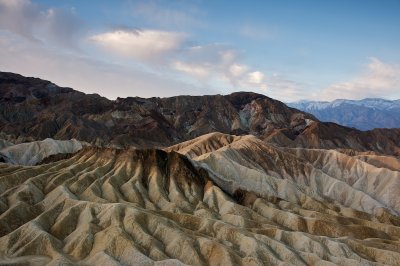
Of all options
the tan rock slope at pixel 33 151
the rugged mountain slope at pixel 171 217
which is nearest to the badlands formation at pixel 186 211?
the rugged mountain slope at pixel 171 217

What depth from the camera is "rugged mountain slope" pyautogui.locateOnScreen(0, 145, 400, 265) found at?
2739 inches

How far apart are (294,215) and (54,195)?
157 ft

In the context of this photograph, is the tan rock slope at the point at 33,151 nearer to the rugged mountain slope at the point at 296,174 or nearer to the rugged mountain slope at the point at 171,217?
the rugged mountain slope at the point at 171,217

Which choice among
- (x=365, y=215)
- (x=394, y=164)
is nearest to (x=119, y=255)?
(x=365, y=215)

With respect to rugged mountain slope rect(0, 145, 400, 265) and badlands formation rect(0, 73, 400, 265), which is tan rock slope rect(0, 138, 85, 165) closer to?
badlands formation rect(0, 73, 400, 265)

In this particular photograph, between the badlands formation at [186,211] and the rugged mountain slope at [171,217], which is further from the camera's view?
the badlands formation at [186,211]

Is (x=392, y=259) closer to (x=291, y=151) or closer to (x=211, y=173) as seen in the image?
(x=211, y=173)

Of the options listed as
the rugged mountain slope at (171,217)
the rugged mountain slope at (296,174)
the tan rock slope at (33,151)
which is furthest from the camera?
the tan rock slope at (33,151)

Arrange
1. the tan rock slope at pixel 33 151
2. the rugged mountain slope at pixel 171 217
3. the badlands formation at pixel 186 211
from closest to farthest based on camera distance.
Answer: the rugged mountain slope at pixel 171 217
the badlands formation at pixel 186 211
the tan rock slope at pixel 33 151

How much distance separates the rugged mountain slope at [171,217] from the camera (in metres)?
69.6

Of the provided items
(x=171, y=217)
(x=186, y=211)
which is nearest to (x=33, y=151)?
(x=186, y=211)

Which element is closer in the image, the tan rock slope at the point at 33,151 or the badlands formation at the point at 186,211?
the badlands formation at the point at 186,211

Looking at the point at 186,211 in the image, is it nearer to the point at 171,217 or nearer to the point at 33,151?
the point at 171,217

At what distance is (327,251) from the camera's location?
78500 mm
